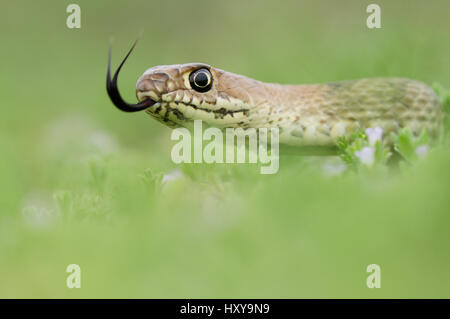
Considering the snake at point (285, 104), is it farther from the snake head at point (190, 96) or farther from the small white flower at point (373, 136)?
the small white flower at point (373, 136)

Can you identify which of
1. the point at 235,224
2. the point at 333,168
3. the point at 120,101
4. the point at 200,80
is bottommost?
the point at 235,224

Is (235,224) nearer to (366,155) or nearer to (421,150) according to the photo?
(366,155)

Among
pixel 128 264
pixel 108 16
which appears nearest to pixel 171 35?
pixel 108 16

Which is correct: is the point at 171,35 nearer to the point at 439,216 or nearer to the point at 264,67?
the point at 264,67

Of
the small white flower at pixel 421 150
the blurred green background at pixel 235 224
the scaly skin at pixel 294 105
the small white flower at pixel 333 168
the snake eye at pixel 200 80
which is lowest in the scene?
the blurred green background at pixel 235 224

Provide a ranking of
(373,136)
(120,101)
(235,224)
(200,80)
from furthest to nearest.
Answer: (200,80) → (120,101) → (373,136) → (235,224)

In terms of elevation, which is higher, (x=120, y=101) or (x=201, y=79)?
(x=201, y=79)

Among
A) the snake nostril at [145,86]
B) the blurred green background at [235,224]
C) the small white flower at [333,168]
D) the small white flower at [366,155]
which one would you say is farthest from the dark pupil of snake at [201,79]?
the small white flower at [366,155]

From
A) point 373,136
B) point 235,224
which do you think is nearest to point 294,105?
point 373,136
